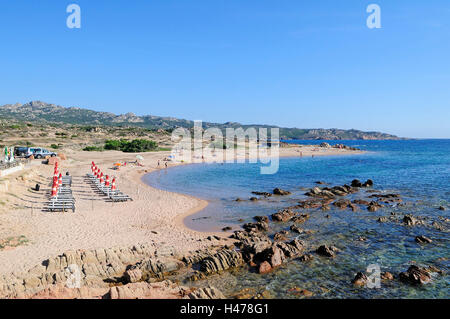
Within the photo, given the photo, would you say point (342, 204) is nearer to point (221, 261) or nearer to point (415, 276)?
point (415, 276)

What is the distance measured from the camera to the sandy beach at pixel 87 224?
11.6m

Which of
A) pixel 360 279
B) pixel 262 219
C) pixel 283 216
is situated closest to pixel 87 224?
pixel 262 219

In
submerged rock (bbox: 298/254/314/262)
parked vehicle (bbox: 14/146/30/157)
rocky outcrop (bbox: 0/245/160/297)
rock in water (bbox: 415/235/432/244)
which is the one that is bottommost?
submerged rock (bbox: 298/254/314/262)

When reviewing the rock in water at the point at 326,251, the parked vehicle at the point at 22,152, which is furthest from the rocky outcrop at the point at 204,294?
the parked vehicle at the point at 22,152

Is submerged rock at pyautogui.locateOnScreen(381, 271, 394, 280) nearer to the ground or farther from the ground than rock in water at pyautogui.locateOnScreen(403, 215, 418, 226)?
nearer to the ground

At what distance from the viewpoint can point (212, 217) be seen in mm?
18578

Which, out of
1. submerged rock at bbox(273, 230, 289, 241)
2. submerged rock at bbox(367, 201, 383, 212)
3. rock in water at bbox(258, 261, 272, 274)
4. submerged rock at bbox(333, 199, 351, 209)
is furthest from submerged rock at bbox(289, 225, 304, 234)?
submerged rock at bbox(367, 201, 383, 212)

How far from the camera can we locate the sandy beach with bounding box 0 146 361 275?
11.6 metres

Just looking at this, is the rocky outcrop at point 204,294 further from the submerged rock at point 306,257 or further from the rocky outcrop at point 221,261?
the submerged rock at point 306,257

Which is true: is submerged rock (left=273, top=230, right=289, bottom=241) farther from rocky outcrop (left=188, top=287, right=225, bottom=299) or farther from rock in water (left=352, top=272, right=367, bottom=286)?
rocky outcrop (left=188, top=287, right=225, bottom=299)

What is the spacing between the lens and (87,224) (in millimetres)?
14891
